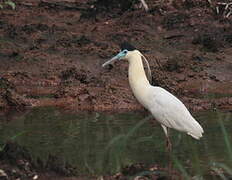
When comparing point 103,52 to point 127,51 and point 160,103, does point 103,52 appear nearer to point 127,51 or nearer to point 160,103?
point 127,51

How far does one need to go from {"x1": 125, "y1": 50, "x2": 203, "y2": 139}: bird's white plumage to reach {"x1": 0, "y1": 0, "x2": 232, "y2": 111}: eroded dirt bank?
2.76 metres

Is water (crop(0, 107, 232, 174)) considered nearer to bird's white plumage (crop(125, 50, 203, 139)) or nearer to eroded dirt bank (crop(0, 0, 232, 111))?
bird's white plumage (crop(125, 50, 203, 139))

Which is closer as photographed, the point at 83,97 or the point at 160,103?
the point at 160,103

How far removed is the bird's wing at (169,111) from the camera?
384 inches

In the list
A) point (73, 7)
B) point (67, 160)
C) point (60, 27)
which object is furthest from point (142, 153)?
point (73, 7)

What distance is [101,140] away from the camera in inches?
401

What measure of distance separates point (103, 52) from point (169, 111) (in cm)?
585

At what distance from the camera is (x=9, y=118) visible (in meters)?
12.1

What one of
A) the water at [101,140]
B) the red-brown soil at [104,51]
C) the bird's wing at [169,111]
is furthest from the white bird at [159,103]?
the red-brown soil at [104,51]

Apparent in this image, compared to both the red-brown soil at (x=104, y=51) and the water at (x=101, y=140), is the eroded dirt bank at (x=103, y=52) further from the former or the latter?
the water at (x=101, y=140)

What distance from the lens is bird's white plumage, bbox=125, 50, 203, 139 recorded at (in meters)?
9.76

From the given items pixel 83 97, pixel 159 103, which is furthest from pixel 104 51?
pixel 159 103

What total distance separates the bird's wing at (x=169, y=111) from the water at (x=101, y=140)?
0.25 meters

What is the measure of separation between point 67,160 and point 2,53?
709 cm
